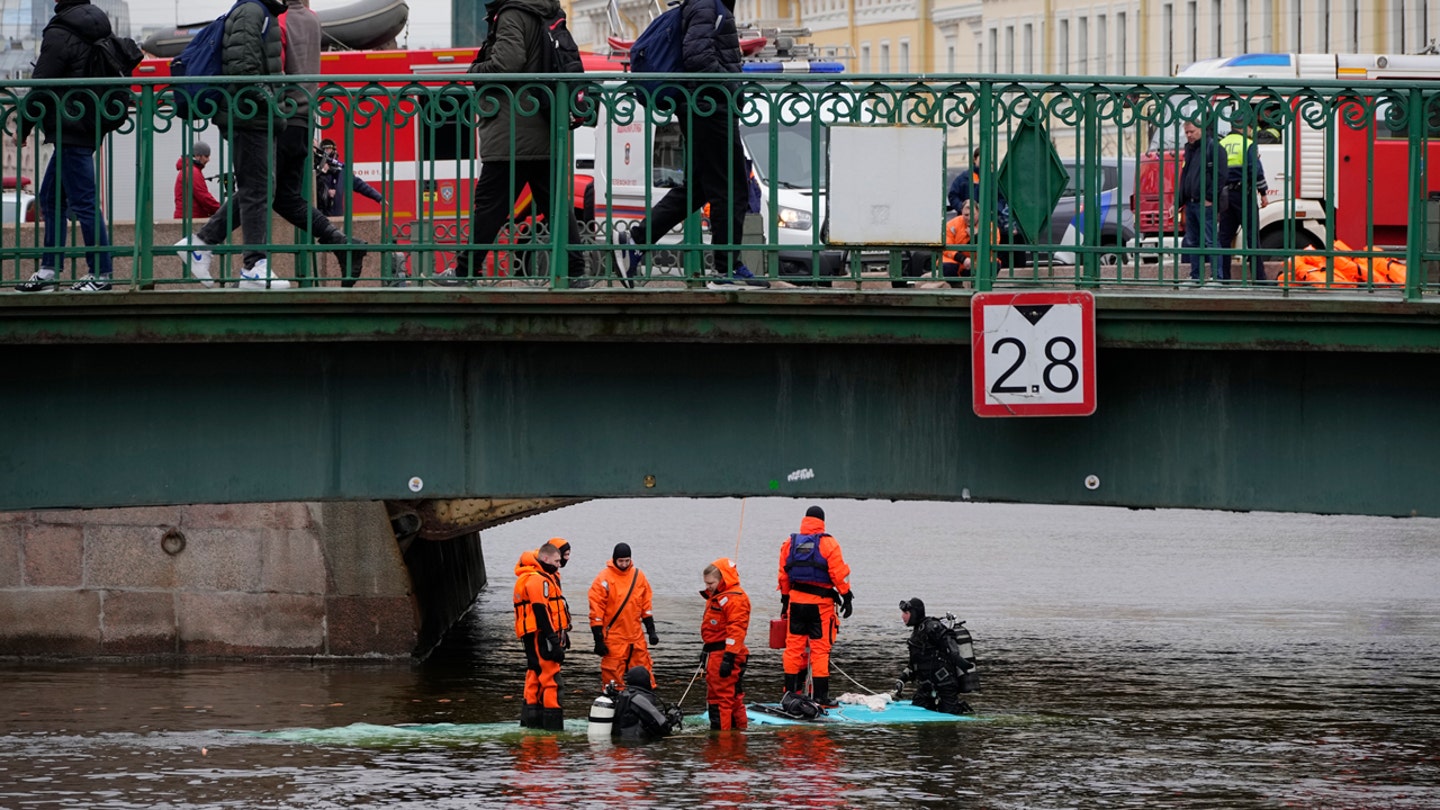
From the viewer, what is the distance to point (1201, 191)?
10.5 m

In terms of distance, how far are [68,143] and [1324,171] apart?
5.65m

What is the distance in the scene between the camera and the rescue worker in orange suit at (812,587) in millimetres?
21281

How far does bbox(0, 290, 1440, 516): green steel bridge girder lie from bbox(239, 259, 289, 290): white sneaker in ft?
0.85

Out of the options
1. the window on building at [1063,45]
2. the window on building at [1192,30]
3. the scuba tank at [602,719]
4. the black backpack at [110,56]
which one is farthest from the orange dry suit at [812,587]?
the window on building at [1063,45]

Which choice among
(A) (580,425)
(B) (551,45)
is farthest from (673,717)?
(A) (580,425)

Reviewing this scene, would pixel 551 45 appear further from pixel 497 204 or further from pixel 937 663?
pixel 937 663

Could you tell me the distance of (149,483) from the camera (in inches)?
420

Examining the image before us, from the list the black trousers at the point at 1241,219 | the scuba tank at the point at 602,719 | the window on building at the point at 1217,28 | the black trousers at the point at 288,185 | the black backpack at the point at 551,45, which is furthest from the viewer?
the window on building at the point at 1217,28

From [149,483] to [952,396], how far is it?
3.44m

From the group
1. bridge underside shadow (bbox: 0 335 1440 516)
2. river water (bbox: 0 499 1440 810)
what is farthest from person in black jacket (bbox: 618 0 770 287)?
river water (bbox: 0 499 1440 810)

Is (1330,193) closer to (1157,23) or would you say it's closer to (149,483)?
(149,483)

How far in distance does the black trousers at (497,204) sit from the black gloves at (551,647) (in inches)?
397

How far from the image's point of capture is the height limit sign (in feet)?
33.6

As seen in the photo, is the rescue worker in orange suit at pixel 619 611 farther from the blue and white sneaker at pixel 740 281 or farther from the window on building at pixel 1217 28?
the window on building at pixel 1217 28
